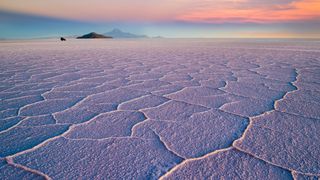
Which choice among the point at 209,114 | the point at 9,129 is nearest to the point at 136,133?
the point at 209,114

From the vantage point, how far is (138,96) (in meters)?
2.11

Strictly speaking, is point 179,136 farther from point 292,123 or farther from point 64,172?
→ point 292,123

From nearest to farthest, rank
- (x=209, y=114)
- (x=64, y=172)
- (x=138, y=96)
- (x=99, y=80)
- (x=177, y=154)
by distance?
1. (x=64, y=172)
2. (x=177, y=154)
3. (x=209, y=114)
4. (x=138, y=96)
5. (x=99, y=80)

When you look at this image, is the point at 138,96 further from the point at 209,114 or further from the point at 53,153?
the point at 53,153

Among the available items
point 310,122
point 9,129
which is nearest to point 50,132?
point 9,129

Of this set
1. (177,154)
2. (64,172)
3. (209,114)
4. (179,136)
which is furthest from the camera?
(209,114)

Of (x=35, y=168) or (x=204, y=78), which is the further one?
(x=204, y=78)

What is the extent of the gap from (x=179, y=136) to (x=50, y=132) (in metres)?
0.68

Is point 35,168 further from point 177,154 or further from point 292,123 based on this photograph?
point 292,123

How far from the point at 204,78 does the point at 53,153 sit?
2.08 m

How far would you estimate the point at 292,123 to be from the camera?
148 cm

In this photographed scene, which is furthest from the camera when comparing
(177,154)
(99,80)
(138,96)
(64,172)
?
(99,80)

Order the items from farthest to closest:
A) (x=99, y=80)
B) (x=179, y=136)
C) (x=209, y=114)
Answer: (x=99, y=80) < (x=209, y=114) < (x=179, y=136)

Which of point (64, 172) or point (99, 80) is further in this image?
point (99, 80)
